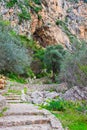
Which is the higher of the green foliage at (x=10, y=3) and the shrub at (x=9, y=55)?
the green foliage at (x=10, y=3)

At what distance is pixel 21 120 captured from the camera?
799cm

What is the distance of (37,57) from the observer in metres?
46.2

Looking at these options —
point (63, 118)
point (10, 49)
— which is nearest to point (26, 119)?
point (63, 118)

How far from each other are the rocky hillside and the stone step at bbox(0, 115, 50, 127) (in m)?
42.1

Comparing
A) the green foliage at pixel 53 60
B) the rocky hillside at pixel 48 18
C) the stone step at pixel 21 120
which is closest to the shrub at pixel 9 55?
the green foliage at pixel 53 60

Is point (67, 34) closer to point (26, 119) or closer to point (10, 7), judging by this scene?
point (10, 7)

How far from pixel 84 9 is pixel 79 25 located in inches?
293

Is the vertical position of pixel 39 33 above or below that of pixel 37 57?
above

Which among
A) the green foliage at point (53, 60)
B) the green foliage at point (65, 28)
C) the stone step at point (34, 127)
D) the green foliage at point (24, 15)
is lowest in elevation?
the green foliage at point (53, 60)

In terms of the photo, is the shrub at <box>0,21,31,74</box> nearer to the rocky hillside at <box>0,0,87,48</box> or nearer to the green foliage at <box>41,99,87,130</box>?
the green foliage at <box>41,99,87,130</box>

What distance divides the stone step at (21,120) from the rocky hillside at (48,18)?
138 feet

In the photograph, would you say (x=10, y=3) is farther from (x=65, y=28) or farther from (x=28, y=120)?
(x=28, y=120)

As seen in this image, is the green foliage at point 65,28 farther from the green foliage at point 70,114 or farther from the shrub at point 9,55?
the green foliage at point 70,114

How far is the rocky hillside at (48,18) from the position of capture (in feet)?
170
